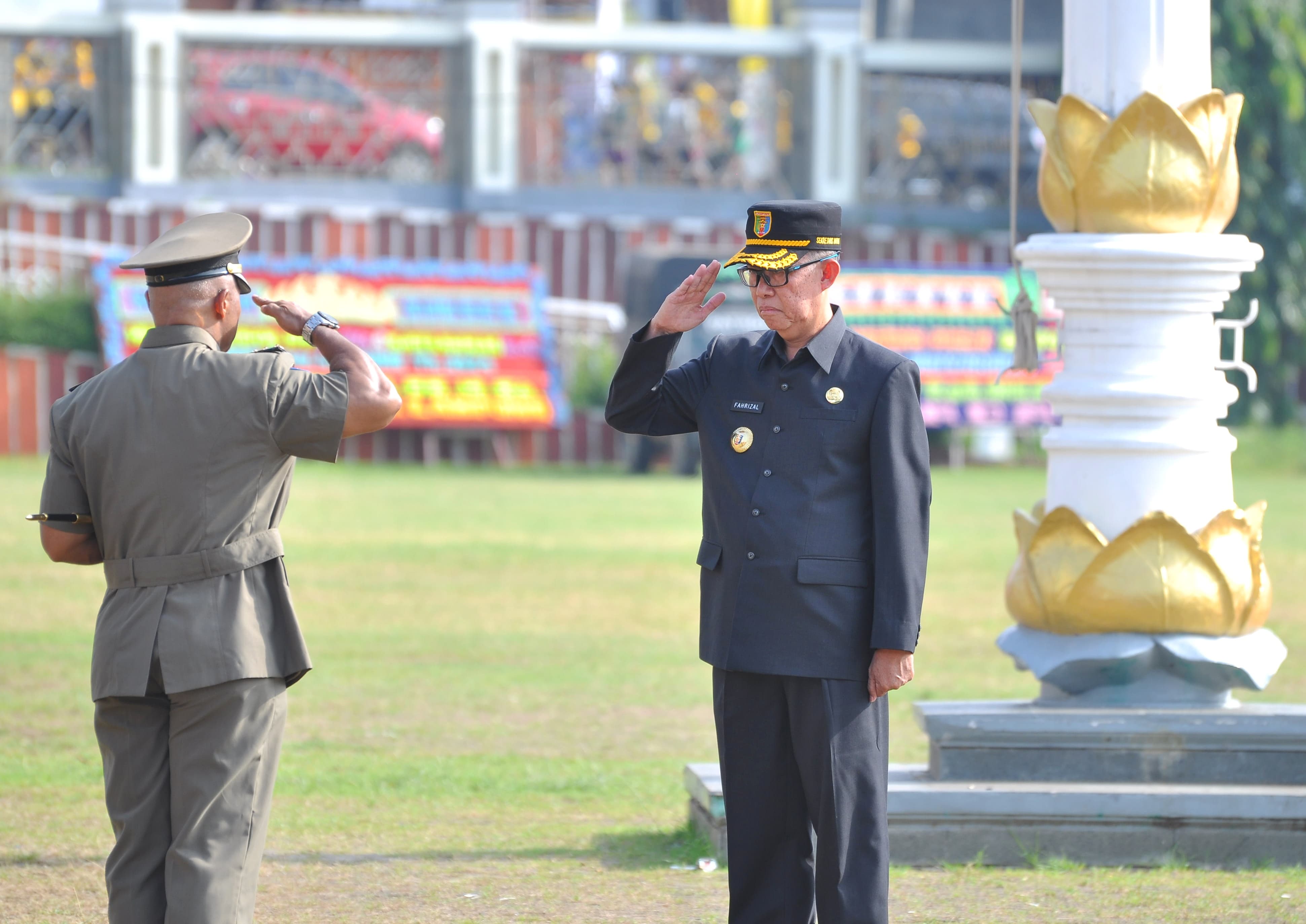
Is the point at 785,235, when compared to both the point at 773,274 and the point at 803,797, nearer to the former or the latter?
the point at 773,274

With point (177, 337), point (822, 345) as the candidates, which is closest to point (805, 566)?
point (822, 345)

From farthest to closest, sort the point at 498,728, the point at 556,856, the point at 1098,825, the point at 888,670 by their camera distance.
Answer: the point at 498,728 → the point at 556,856 → the point at 1098,825 → the point at 888,670

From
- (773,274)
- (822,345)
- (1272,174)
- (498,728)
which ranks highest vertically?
(1272,174)

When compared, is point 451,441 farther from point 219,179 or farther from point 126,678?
point 126,678

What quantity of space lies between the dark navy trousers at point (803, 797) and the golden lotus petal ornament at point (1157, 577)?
4.55ft

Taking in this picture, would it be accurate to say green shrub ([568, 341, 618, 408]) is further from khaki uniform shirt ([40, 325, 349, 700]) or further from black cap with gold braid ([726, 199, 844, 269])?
khaki uniform shirt ([40, 325, 349, 700])

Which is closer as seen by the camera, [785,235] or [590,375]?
[785,235]

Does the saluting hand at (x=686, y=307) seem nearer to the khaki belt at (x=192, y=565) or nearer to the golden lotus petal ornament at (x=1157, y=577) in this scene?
the khaki belt at (x=192, y=565)

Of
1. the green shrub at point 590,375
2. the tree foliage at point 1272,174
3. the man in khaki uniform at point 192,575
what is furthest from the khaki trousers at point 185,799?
the tree foliage at point 1272,174

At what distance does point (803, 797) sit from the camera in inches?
158

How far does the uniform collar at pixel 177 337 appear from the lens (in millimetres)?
3625

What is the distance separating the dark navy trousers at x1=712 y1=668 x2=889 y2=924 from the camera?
3848 mm

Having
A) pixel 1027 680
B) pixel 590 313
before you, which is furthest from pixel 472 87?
pixel 1027 680

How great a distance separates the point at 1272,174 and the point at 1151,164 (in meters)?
20.1
